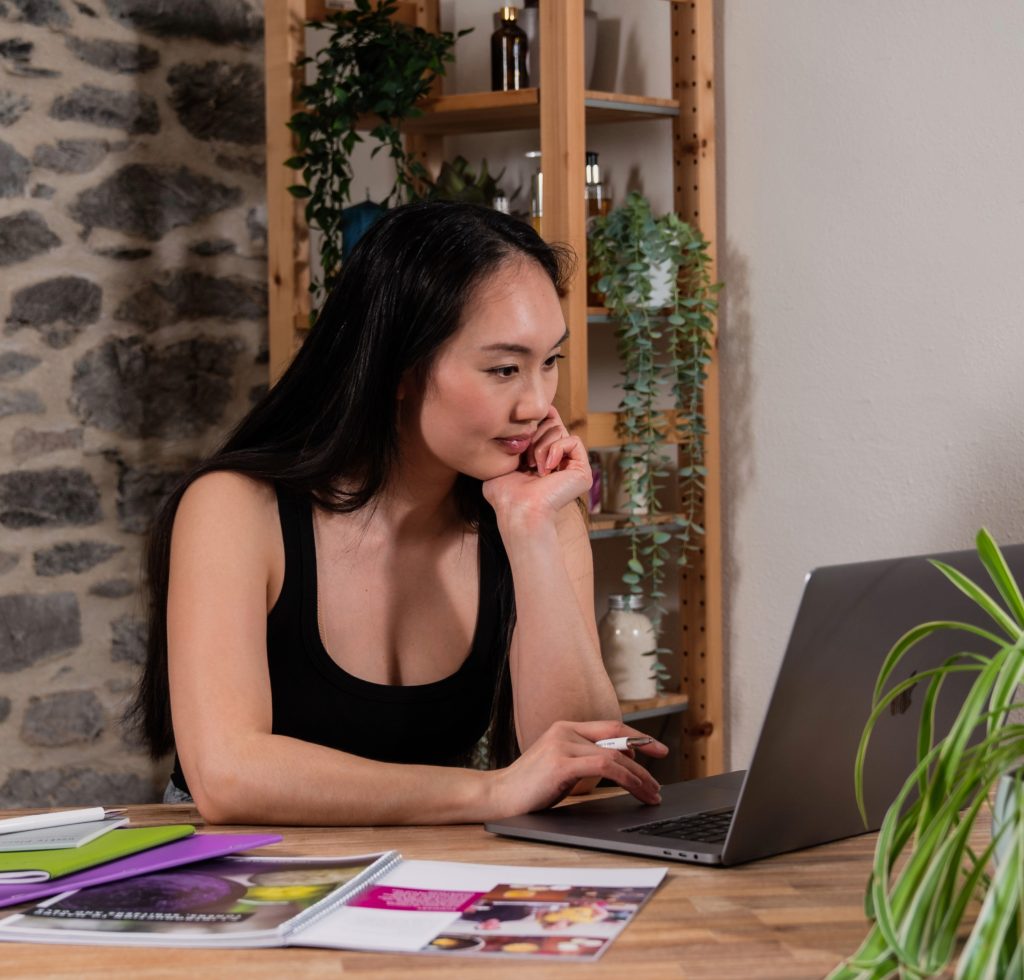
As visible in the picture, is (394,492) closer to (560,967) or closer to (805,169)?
(560,967)

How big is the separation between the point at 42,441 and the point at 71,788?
81cm

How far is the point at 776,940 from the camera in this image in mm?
994

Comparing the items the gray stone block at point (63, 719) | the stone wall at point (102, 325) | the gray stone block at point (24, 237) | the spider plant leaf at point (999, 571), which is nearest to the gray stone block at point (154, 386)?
the stone wall at point (102, 325)

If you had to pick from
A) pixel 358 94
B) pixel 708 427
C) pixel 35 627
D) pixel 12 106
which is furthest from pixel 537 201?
pixel 35 627

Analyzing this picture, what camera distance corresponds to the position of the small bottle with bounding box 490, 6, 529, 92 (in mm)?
2902

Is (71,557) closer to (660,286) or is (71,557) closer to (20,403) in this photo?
(20,403)

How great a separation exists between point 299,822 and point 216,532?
0.39 metres

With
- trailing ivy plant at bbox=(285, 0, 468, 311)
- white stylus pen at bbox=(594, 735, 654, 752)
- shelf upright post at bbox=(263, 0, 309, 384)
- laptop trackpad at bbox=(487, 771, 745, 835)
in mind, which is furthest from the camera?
shelf upright post at bbox=(263, 0, 309, 384)

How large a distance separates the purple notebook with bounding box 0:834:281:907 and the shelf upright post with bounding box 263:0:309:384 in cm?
189

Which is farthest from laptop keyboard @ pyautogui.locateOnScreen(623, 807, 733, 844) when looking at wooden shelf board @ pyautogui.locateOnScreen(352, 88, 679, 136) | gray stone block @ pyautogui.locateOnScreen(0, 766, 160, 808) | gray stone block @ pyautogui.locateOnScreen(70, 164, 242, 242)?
gray stone block @ pyautogui.locateOnScreen(70, 164, 242, 242)

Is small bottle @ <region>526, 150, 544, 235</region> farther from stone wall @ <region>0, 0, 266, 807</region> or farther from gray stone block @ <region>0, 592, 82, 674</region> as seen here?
gray stone block @ <region>0, 592, 82, 674</region>

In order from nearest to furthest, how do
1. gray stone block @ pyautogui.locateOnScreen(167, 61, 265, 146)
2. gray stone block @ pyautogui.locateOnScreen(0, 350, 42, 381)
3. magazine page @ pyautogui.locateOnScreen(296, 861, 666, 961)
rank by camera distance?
magazine page @ pyautogui.locateOnScreen(296, 861, 666, 961), gray stone block @ pyautogui.locateOnScreen(0, 350, 42, 381), gray stone block @ pyautogui.locateOnScreen(167, 61, 265, 146)

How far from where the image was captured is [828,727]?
118 cm

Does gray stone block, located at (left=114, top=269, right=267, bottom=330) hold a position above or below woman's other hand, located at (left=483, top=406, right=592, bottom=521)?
above
